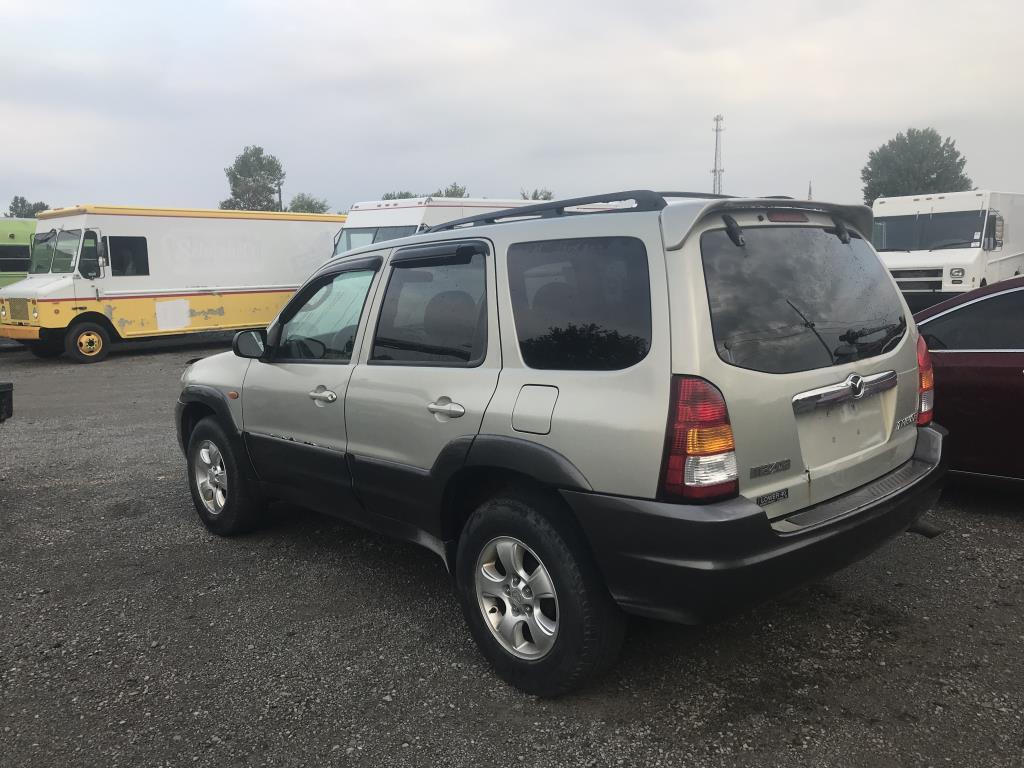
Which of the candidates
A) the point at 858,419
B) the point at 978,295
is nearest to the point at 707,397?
the point at 858,419

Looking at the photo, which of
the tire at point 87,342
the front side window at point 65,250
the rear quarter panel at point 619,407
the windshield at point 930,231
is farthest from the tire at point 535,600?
the front side window at point 65,250

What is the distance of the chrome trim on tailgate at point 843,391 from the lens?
2832 millimetres

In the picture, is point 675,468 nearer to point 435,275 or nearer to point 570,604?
point 570,604

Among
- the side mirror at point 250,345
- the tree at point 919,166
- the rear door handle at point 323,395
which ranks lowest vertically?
the rear door handle at point 323,395

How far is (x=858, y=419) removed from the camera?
3100mm

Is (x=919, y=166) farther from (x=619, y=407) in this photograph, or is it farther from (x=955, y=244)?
(x=619, y=407)

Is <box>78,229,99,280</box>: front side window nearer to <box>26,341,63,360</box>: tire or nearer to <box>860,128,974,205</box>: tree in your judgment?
<box>26,341,63,360</box>: tire

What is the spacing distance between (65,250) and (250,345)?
42.0 feet

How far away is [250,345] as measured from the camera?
4.56m

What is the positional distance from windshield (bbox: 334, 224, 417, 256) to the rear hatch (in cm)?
1208

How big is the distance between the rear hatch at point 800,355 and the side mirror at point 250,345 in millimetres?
2745

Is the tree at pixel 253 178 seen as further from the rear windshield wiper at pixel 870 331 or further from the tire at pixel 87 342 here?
the rear windshield wiper at pixel 870 331

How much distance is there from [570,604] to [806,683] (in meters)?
1.04

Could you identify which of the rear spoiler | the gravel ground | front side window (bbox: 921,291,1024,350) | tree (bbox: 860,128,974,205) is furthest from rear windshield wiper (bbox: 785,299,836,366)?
tree (bbox: 860,128,974,205)
